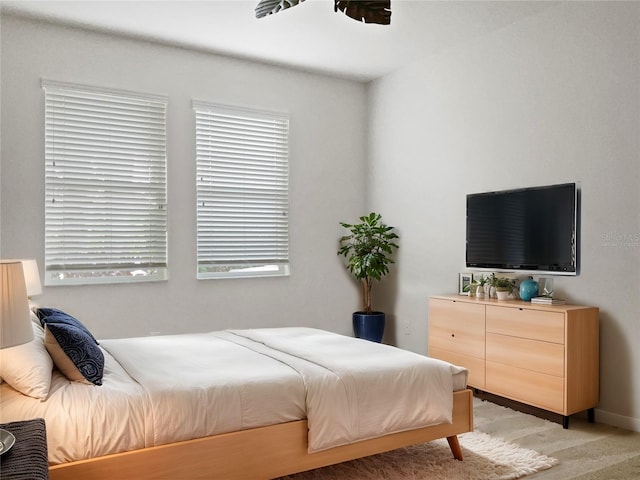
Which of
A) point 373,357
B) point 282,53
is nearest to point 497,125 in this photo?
point 282,53

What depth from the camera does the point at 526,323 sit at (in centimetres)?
385

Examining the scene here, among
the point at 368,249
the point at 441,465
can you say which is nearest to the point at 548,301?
the point at 441,465

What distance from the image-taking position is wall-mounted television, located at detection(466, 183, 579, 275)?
395 cm

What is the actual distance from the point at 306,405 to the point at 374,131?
13.3ft

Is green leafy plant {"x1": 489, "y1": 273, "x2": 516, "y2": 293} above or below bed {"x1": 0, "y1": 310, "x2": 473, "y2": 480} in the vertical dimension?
above

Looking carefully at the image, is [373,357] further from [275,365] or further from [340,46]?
[340,46]

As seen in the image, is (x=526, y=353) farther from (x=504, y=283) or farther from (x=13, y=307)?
(x=13, y=307)

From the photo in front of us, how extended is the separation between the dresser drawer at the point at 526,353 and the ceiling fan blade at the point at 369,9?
255cm

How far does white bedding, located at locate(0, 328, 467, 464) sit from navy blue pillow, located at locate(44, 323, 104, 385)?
5 cm

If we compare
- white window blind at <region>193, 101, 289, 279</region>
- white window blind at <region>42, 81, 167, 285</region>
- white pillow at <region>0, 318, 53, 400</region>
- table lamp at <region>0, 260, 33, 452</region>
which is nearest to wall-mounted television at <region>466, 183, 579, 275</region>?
white window blind at <region>193, 101, 289, 279</region>

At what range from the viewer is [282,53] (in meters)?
5.18

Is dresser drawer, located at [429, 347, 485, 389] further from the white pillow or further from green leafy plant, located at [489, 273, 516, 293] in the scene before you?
the white pillow

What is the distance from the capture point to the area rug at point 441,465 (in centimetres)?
282

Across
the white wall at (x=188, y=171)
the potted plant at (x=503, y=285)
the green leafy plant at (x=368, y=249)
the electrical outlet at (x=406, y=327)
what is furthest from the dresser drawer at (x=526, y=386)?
the white wall at (x=188, y=171)
